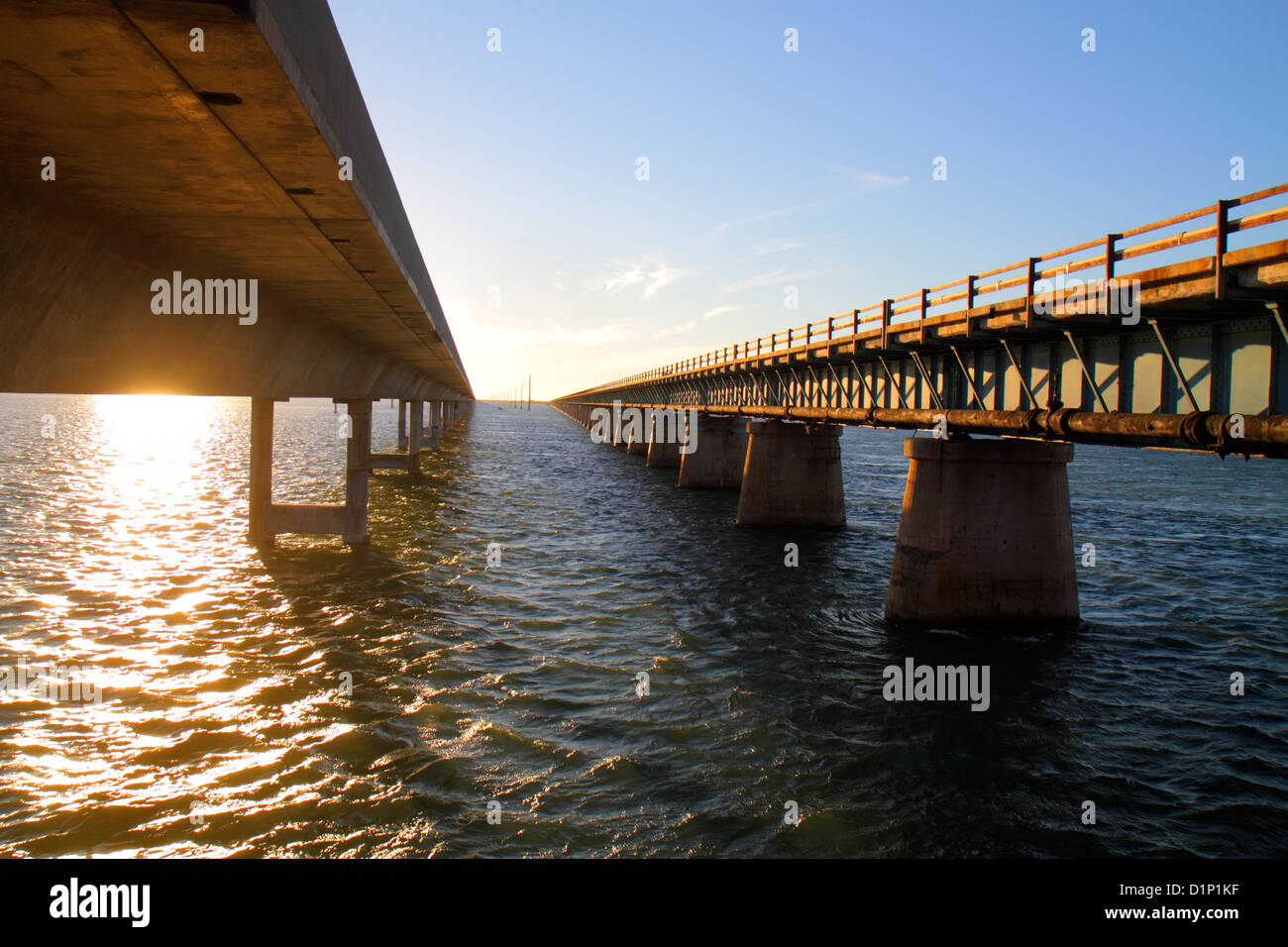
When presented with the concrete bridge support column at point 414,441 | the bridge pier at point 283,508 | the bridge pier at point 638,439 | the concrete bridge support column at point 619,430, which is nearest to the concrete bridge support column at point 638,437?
the bridge pier at point 638,439

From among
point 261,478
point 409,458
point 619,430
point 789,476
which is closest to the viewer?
point 261,478

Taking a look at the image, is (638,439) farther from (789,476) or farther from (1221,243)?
(1221,243)

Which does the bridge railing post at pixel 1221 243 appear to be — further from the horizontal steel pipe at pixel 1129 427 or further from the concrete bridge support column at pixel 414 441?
the concrete bridge support column at pixel 414 441

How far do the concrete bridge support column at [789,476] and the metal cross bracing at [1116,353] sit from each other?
26.0 ft

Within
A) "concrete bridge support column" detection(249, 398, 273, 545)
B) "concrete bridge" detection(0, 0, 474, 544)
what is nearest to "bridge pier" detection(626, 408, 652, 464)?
"concrete bridge support column" detection(249, 398, 273, 545)

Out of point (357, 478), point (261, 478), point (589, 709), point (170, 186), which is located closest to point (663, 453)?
point (357, 478)

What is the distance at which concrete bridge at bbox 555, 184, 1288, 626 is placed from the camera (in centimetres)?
1097

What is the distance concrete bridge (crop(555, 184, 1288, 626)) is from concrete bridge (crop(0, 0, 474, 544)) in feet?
37.1

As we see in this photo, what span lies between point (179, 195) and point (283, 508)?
15963 mm

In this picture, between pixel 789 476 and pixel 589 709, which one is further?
pixel 789 476

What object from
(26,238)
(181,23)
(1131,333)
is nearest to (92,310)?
(26,238)

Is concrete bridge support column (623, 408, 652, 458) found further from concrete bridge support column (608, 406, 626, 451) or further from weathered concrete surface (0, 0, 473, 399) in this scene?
weathered concrete surface (0, 0, 473, 399)

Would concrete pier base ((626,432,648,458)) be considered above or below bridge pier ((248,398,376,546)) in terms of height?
above

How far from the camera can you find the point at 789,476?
31594 mm
